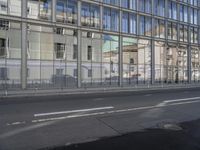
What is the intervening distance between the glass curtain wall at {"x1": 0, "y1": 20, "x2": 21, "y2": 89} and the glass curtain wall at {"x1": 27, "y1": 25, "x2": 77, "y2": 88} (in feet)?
4.10

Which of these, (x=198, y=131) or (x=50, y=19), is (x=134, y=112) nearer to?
(x=198, y=131)

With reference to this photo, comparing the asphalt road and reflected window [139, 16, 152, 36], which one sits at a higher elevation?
reflected window [139, 16, 152, 36]

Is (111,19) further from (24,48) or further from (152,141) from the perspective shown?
(152,141)

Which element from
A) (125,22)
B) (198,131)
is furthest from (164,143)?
(125,22)

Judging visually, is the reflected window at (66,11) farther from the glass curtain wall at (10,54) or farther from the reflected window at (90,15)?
the glass curtain wall at (10,54)

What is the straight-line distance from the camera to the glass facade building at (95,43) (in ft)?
91.4

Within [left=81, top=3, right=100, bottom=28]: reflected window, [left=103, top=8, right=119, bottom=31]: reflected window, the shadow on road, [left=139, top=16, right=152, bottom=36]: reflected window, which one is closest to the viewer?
the shadow on road

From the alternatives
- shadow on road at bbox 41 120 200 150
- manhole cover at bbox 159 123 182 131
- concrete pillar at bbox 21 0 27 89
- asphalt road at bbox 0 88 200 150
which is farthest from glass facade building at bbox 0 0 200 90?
shadow on road at bbox 41 120 200 150

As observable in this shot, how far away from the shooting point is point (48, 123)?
940 centimetres

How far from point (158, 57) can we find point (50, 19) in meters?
18.9

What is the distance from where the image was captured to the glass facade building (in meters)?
27.9

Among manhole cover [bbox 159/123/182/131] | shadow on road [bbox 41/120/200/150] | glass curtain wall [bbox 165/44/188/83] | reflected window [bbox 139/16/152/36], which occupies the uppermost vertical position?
reflected window [bbox 139/16/152/36]

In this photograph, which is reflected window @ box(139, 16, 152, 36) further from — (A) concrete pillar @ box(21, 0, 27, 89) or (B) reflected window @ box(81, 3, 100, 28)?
(A) concrete pillar @ box(21, 0, 27, 89)

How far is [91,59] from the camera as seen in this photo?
32906 millimetres
